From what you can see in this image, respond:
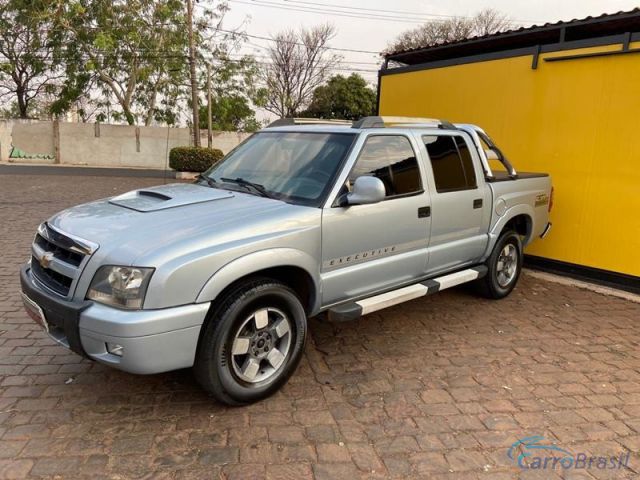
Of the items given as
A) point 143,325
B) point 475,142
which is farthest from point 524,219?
point 143,325

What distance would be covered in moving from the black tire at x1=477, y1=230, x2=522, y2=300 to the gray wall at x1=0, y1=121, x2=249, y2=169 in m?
24.4

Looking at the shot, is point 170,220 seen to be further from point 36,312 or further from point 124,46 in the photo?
point 124,46

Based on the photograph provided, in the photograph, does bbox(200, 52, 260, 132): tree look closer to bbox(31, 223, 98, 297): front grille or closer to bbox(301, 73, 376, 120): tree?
bbox(301, 73, 376, 120): tree

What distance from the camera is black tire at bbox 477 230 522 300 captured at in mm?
5430

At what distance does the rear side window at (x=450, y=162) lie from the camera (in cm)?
454

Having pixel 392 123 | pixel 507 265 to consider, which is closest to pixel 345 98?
pixel 507 265

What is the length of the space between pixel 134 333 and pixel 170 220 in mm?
787

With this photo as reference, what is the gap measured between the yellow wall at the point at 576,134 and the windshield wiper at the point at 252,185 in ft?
15.7

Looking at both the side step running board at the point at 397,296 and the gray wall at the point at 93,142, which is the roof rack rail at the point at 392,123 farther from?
the gray wall at the point at 93,142

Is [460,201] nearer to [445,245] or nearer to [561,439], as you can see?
[445,245]

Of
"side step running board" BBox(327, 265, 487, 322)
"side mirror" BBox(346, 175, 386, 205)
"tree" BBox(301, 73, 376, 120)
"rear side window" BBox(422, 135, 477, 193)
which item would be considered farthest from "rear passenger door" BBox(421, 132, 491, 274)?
"tree" BBox(301, 73, 376, 120)

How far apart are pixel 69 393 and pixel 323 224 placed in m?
2.10

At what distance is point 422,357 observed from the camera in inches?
164

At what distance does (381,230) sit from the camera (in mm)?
3922
